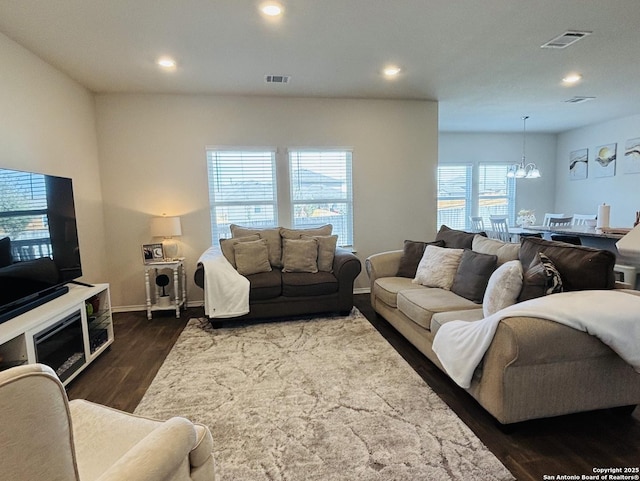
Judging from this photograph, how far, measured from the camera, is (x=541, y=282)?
2.15 metres

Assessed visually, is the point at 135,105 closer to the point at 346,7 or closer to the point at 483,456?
the point at 346,7

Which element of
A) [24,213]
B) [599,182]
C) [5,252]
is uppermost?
[599,182]

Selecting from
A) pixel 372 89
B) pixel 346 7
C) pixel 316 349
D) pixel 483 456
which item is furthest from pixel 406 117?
pixel 483 456

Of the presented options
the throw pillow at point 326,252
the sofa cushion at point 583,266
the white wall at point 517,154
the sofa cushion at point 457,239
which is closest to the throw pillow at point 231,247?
the throw pillow at point 326,252

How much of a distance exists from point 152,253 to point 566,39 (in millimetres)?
4725

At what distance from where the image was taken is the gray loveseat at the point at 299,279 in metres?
3.73

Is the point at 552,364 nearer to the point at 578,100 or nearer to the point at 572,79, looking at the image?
the point at 572,79

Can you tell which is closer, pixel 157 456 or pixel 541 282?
pixel 157 456

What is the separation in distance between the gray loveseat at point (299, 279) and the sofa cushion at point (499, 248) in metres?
1.22

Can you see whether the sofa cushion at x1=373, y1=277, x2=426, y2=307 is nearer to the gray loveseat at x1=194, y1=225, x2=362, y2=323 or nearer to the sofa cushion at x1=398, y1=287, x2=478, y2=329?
the sofa cushion at x1=398, y1=287, x2=478, y2=329

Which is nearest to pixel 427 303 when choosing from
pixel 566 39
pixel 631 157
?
pixel 566 39

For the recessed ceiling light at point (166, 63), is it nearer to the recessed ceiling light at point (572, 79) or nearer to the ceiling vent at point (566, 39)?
the ceiling vent at point (566, 39)

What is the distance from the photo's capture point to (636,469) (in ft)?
5.43

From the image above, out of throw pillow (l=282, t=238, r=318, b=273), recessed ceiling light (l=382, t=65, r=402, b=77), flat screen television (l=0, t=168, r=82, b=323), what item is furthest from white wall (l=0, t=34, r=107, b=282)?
recessed ceiling light (l=382, t=65, r=402, b=77)
